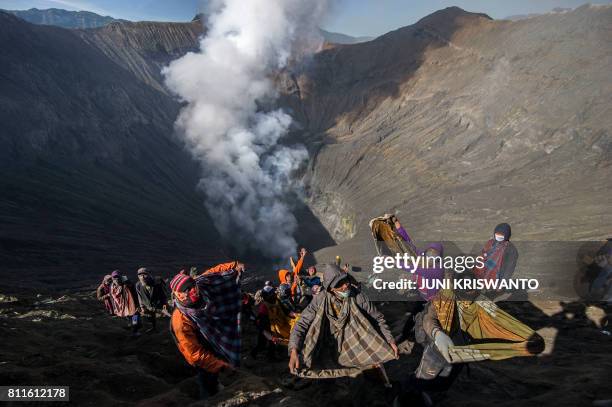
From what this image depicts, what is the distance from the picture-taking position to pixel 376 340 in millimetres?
3926

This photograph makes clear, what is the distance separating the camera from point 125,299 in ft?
27.9

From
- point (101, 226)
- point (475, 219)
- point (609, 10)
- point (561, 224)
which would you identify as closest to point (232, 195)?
point (101, 226)

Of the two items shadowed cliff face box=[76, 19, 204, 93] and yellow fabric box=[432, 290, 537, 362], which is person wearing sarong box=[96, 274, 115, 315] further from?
shadowed cliff face box=[76, 19, 204, 93]

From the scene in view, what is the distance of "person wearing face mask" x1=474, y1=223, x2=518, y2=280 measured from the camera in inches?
217

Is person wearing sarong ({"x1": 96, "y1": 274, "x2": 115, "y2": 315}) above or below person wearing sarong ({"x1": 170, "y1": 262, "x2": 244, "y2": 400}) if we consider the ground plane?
above

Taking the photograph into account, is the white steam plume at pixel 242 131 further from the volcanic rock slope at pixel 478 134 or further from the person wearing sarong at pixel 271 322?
the person wearing sarong at pixel 271 322

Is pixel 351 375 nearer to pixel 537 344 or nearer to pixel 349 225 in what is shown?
pixel 537 344

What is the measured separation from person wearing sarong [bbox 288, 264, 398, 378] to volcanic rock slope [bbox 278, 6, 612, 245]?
13.4m

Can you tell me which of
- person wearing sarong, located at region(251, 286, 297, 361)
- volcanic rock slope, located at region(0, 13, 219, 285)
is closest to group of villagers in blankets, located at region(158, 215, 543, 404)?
person wearing sarong, located at region(251, 286, 297, 361)

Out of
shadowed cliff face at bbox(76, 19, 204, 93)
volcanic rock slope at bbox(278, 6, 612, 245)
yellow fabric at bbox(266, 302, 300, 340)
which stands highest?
shadowed cliff face at bbox(76, 19, 204, 93)

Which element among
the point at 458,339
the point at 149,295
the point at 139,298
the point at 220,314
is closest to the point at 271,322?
the point at 220,314

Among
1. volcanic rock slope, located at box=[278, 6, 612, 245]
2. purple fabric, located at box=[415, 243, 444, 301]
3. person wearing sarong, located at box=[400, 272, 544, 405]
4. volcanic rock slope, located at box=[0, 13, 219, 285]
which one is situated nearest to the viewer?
person wearing sarong, located at box=[400, 272, 544, 405]

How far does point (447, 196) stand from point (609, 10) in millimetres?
21542

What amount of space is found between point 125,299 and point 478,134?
2761 cm
